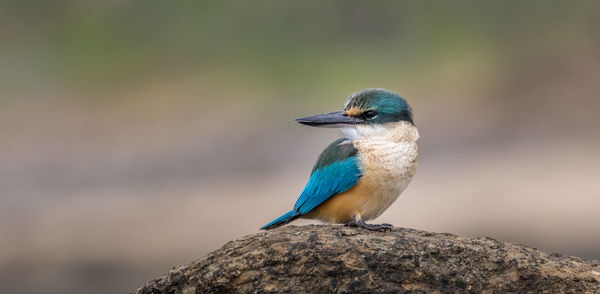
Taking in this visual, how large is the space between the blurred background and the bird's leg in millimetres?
8591

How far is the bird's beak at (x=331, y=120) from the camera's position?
662 cm

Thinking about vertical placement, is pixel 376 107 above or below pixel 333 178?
above

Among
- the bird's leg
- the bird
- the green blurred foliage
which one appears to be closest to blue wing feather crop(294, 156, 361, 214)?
the bird

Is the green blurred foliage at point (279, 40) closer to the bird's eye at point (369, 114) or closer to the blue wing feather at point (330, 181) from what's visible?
the blue wing feather at point (330, 181)

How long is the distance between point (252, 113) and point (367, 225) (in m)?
13.1

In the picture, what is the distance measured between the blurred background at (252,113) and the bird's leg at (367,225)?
28.2 ft

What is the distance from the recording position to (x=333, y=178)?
6.69 m

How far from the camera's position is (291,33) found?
67.4ft

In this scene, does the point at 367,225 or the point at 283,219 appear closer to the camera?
the point at 367,225

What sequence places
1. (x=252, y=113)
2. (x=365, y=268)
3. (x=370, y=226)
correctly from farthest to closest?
(x=252, y=113) < (x=370, y=226) < (x=365, y=268)

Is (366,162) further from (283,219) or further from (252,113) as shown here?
(252,113)

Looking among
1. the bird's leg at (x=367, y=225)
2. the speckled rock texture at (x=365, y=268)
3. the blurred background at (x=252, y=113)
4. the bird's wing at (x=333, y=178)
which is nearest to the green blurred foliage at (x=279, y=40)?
the blurred background at (x=252, y=113)

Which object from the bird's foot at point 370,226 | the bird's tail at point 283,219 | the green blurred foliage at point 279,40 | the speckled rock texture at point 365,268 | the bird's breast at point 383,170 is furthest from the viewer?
the green blurred foliage at point 279,40

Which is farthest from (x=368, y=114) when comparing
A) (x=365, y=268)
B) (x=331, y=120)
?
(x=365, y=268)
